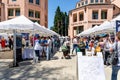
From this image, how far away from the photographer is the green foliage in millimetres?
85750

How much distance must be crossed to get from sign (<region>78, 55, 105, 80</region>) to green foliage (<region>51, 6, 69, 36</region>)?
7568 cm

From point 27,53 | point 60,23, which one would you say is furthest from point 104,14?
point 60,23

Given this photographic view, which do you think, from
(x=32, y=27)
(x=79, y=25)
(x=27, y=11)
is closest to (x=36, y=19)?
(x=27, y=11)

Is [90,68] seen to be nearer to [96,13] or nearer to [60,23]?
[96,13]

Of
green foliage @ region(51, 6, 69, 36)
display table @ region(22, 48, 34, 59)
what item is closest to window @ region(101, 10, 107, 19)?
green foliage @ region(51, 6, 69, 36)

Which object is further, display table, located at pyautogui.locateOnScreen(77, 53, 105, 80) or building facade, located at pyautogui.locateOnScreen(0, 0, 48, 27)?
building facade, located at pyautogui.locateOnScreen(0, 0, 48, 27)

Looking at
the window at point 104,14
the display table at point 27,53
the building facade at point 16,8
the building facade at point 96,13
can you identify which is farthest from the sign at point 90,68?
the window at point 104,14

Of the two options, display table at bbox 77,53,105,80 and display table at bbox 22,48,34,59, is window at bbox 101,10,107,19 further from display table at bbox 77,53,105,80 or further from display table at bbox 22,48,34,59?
display table at bbox 77,53,105,80

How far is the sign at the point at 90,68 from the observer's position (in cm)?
750

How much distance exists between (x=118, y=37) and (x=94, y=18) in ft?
146

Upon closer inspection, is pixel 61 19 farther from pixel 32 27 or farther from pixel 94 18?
pixel 32 27

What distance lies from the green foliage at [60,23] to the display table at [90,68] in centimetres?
7568

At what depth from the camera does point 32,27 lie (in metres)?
13.1

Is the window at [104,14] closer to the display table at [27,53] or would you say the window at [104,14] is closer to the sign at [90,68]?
the display table at [27,53]
